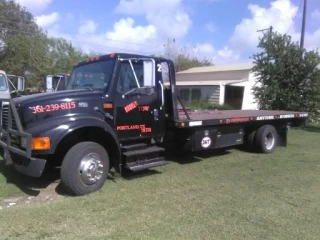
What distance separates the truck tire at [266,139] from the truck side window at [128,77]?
176 inches

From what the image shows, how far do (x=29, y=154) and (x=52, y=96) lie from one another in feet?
3.29

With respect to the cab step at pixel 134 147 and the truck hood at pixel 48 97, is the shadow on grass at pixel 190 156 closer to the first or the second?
the cab step at pixel 134 147

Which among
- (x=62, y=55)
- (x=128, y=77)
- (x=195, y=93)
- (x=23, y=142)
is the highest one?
(x=62, y=55)

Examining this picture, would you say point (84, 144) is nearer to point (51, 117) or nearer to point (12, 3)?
point (51, 117)

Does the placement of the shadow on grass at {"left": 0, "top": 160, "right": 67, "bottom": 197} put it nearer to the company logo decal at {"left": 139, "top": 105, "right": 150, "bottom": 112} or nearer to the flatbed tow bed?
the company logo decal at {"left": 139, "top": 105, "right": 150, "bottom": 112}

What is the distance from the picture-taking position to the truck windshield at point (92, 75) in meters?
6.41

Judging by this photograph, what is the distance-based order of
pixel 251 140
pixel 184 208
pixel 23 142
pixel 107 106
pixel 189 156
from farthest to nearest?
pixel 251 140
pixel 189 156
pixel 107 106
pixel 23 142
pixel 184 208

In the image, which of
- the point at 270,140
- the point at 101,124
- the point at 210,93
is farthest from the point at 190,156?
the point at 210,93

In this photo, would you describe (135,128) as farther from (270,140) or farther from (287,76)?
(287,76)

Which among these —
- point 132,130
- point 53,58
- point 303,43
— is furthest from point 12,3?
point 132,130

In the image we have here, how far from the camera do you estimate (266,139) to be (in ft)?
32.6

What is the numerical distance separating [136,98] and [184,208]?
2.26m

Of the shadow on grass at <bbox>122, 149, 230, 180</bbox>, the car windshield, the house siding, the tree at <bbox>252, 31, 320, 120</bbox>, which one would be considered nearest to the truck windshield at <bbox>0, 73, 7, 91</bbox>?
the car windshield

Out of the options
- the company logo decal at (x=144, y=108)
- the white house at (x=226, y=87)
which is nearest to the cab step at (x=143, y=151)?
the company logo decal at (x=144, y=108)
